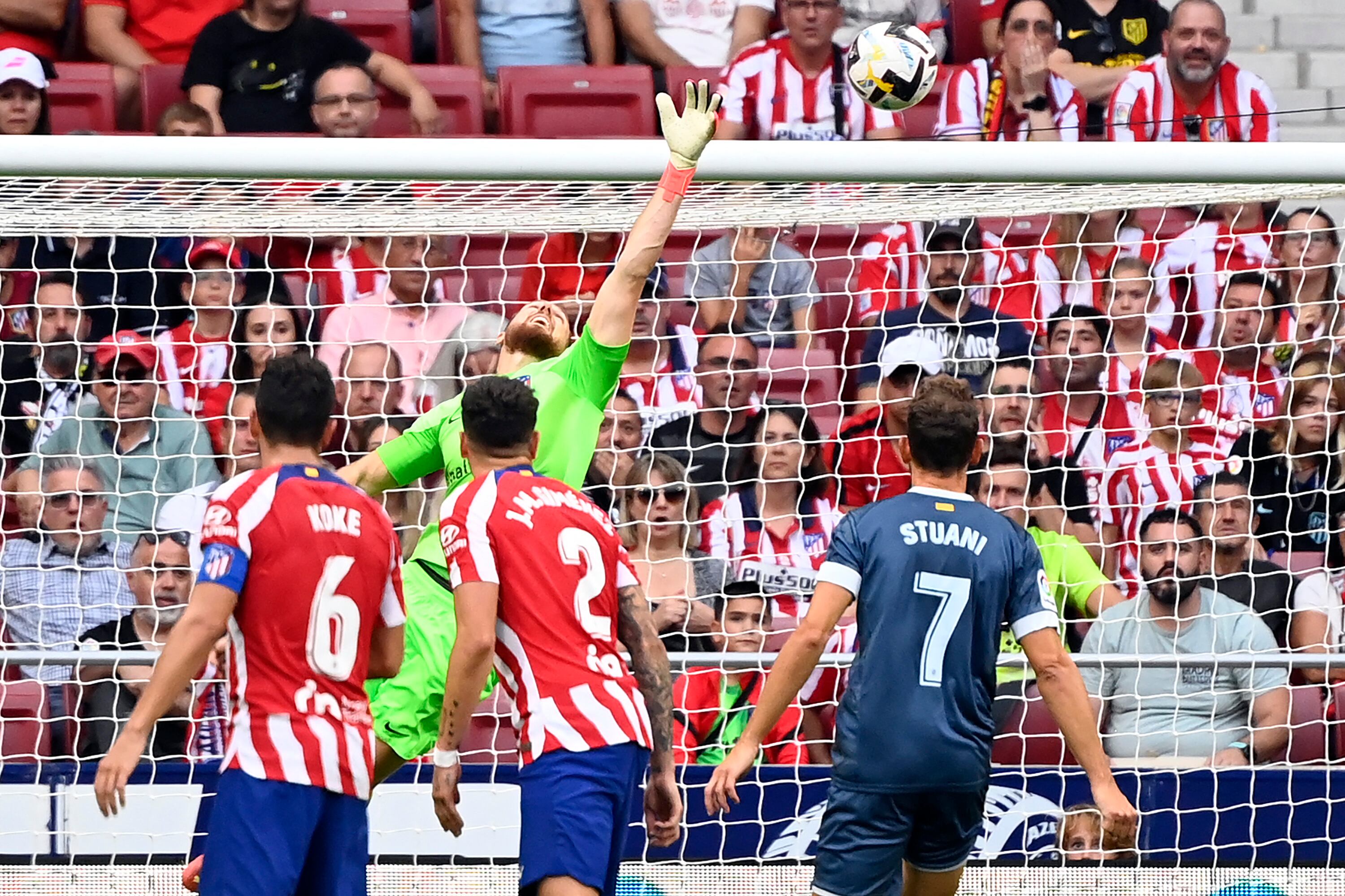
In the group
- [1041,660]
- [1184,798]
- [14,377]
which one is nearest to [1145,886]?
[1184,798]

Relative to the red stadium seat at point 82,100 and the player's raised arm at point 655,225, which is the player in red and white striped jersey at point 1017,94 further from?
the player's raised arm at point 655,225

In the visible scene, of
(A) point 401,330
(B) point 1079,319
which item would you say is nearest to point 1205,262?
(B) point 1079,319

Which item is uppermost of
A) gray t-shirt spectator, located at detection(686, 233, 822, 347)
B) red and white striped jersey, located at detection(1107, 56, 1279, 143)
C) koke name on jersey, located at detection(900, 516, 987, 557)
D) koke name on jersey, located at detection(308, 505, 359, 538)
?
red and white striped jersey, located at detection(1107, 56, 1279, 143)

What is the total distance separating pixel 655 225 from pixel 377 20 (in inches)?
191

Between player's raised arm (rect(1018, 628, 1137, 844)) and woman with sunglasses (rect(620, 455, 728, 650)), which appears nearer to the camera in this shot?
player's raised arm (rect(1018, 628, 1137, 844))

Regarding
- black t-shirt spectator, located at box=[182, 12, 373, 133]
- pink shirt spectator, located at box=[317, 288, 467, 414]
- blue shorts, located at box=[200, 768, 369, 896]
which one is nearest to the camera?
blue shorts, located at box=[200, 768, 369, 896]

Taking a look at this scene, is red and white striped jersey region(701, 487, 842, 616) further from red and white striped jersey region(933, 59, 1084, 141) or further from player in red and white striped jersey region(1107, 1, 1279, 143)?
player in red and white striped jersey region(1107, 1, 1279, 143)

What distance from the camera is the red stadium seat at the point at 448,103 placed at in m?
8.45

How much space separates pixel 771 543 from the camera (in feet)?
22.2

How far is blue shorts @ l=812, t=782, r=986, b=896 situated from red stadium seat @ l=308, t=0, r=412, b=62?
5852 mm

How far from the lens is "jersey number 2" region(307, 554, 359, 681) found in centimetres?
374

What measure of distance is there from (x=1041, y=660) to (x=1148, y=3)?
615 cm

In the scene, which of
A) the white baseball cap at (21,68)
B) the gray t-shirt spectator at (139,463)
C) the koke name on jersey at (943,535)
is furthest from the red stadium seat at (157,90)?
the koke name on jersey at (943,535)

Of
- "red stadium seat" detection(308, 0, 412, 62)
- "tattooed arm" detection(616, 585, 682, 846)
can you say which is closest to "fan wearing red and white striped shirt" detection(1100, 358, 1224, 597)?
"tattooed arm" detection(616, 585, 682, 846)
